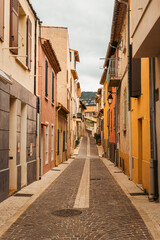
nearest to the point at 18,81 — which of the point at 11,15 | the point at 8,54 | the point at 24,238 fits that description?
the point at 8,54

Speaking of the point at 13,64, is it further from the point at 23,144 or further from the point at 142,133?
the point at 142,133

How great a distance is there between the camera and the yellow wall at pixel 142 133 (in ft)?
30.6

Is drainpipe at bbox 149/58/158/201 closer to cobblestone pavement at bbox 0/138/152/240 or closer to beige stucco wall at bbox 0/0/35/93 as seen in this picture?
cobblestone pavement at bbox 0/138/152/240

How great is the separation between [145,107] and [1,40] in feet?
14.9

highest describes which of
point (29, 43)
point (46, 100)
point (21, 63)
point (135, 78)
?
point (29, 43)

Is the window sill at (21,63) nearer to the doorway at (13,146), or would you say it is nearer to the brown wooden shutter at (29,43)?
the brown wooden shutter at (29,43)

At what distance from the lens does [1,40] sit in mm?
8047

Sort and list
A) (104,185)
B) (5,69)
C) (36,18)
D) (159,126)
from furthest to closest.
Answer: (36,18) < (104,185) < (5,69) < (159,126)

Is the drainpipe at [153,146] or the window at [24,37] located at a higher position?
the window at [24,37]

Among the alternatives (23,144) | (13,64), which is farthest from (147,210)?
(13,64)

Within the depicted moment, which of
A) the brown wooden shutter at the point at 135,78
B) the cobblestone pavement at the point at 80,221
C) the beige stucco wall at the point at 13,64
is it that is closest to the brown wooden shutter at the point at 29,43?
the beige stucco wall at the point at 13,64

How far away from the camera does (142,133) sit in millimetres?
10555

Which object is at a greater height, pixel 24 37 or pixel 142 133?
pixel 24 37

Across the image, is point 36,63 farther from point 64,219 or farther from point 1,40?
point 64,219
